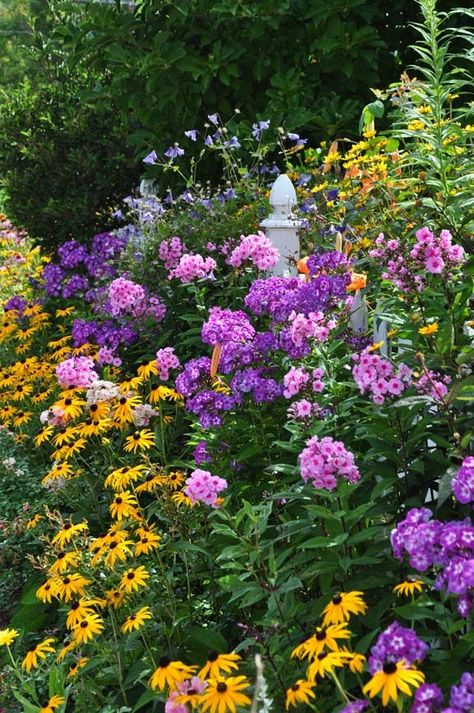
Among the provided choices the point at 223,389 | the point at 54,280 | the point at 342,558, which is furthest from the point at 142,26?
the point at 342,558

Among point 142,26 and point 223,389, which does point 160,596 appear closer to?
point 223,389

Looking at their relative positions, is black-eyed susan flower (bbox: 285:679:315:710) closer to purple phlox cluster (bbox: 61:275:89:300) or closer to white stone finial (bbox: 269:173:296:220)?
white stone finial (bbox: 269:173:296:220)

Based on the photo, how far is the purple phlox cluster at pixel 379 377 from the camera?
90.3 inches

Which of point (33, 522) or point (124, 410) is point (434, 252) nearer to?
point (124, 410)

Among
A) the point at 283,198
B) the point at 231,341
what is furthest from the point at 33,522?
the point at 283,198

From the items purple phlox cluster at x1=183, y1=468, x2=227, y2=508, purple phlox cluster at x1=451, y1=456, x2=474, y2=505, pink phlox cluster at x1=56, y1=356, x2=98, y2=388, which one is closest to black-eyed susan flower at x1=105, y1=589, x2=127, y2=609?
purple phlox cluster at x1=183, y1=468, x2=227, y2=508

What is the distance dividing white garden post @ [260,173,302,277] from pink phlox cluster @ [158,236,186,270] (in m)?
0.52

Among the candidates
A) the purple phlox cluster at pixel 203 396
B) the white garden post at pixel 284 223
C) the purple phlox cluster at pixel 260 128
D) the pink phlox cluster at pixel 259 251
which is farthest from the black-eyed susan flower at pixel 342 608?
the purple phlox cluster at pixel 260 128

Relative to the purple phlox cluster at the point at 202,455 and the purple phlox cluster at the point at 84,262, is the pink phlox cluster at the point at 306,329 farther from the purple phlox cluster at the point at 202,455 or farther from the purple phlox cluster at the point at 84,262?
the purple phlox cluster at the point at 84,262

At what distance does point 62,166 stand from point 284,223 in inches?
140

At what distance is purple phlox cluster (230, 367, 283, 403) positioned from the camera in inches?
114

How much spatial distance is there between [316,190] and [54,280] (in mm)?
2373

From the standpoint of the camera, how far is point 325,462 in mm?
2166

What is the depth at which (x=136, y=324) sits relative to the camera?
15.8ft
